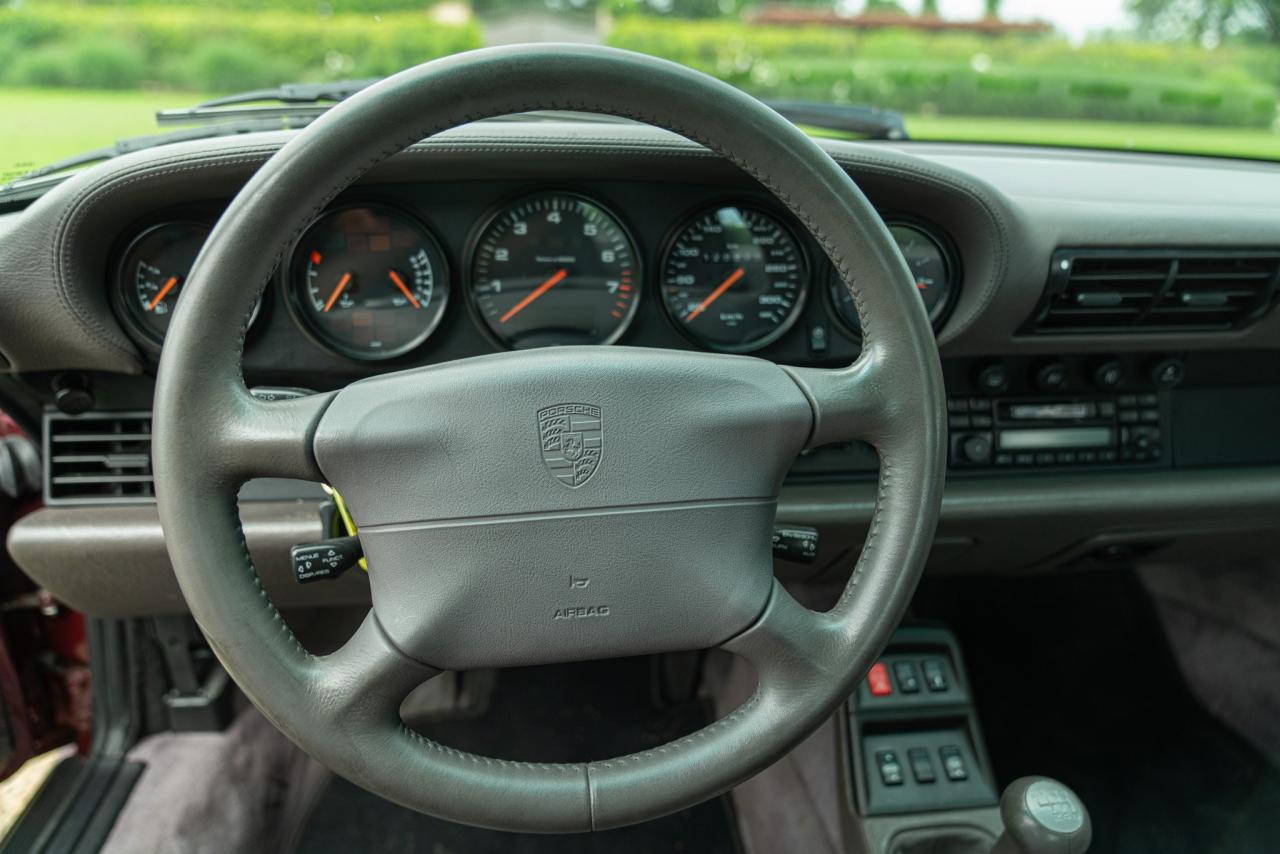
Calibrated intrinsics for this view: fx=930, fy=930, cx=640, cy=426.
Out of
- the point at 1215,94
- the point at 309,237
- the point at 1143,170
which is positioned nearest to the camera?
the point at 309,237

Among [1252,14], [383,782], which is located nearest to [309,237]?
[383,782]

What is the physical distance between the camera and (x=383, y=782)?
3.19ft

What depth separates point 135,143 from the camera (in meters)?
1.59

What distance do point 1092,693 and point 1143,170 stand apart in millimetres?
1288

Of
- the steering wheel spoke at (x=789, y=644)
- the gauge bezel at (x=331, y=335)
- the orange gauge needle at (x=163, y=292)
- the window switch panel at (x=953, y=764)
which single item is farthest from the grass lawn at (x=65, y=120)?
the window switch panel at (x=953, y=764)

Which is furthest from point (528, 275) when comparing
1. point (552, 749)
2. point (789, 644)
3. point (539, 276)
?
point (552, 749)

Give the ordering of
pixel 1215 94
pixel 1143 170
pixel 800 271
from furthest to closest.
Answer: pixel 1215 94 < pixel 1143 170 < pixel 800 271

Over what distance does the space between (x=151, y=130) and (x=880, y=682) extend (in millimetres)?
1737

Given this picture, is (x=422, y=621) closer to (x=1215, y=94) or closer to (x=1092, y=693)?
(x=1092, y=693)

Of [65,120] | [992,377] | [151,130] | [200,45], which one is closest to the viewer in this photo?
[151,130]

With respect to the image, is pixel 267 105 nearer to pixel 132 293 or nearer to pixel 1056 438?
pixel 132 293

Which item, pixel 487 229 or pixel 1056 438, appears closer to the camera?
pixel 487 229

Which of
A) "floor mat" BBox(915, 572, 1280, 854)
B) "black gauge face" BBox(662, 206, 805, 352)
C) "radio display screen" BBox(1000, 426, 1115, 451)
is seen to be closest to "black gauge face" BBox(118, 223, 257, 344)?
"black gauge face" BBox(662, 206, 805, 352)

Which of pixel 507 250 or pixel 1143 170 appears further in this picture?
pixel 1143 170
